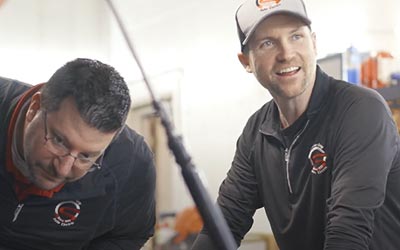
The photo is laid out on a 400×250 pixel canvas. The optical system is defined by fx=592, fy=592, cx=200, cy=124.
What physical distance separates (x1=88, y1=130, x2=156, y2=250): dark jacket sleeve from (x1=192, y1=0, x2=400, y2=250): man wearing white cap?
0.22m

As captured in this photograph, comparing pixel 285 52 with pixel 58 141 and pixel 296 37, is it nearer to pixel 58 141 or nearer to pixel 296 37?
pixel 296 37

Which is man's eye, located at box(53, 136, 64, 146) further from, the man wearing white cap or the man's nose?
the man's nose

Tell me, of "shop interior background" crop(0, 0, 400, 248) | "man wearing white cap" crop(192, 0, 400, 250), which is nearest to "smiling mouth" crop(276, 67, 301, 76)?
"man wearing white cap" crop(192, 0, 400, 250)

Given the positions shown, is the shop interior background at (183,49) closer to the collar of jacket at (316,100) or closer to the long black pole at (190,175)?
the collar of jacket at (316,100)

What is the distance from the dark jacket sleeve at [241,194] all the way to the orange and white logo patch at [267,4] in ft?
1.11

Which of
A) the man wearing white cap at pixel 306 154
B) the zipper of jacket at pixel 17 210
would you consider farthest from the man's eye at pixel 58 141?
the man wearing white cap at pixel 306 154

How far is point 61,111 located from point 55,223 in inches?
14.8

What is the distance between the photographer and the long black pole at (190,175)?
635mm

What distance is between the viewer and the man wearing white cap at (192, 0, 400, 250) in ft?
4.09

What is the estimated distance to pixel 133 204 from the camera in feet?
5.36

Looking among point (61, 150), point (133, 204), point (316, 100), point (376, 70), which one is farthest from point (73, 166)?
point (376, 70)

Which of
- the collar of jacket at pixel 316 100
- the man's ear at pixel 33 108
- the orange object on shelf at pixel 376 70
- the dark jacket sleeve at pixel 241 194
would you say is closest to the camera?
the man's ear at pixel 33 108

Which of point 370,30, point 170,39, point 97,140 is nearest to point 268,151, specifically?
point 97,140

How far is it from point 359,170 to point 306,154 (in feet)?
0.67
